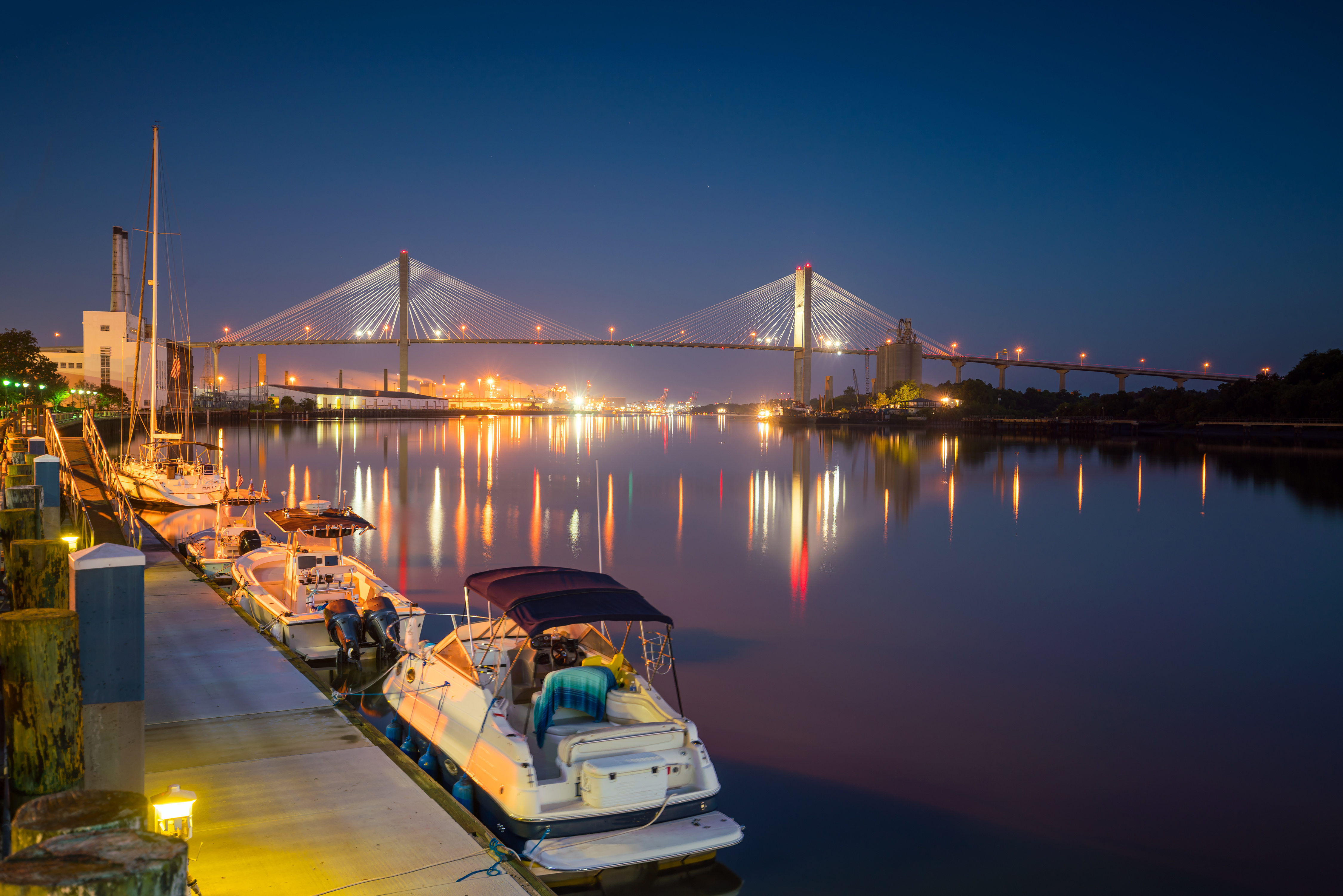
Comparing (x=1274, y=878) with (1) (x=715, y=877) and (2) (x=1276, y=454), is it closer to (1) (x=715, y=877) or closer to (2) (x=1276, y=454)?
(1) (x=715, y=877)

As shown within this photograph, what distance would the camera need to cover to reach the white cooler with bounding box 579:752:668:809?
22.3ft

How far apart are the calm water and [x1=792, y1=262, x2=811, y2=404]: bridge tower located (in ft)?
200

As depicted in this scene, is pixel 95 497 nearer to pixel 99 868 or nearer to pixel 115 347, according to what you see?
pixel 99 868

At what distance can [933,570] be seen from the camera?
78.5 ft

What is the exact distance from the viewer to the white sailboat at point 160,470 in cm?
2941

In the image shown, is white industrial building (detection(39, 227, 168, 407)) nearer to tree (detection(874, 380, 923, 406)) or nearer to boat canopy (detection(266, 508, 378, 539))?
boat canopy (detection(266, 508, 378, 539))

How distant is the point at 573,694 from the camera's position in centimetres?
779

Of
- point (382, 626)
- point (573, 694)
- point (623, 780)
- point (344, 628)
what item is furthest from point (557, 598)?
point (344, 628)

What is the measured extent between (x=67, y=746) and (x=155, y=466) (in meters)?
30.0

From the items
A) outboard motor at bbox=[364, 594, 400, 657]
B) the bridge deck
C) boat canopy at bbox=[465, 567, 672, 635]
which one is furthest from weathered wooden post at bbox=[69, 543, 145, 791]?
outboard motor at bbox=[364, 594, 400, 657]

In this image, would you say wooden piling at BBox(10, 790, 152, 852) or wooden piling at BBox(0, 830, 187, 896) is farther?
wooden piling at BBox(10, 790, 152, 852)

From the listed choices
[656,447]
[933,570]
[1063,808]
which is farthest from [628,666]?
[656,447]

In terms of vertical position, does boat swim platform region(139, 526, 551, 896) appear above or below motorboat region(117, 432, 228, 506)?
below

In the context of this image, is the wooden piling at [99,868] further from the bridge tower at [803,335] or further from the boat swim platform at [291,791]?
the bridge tower at [803,335]
